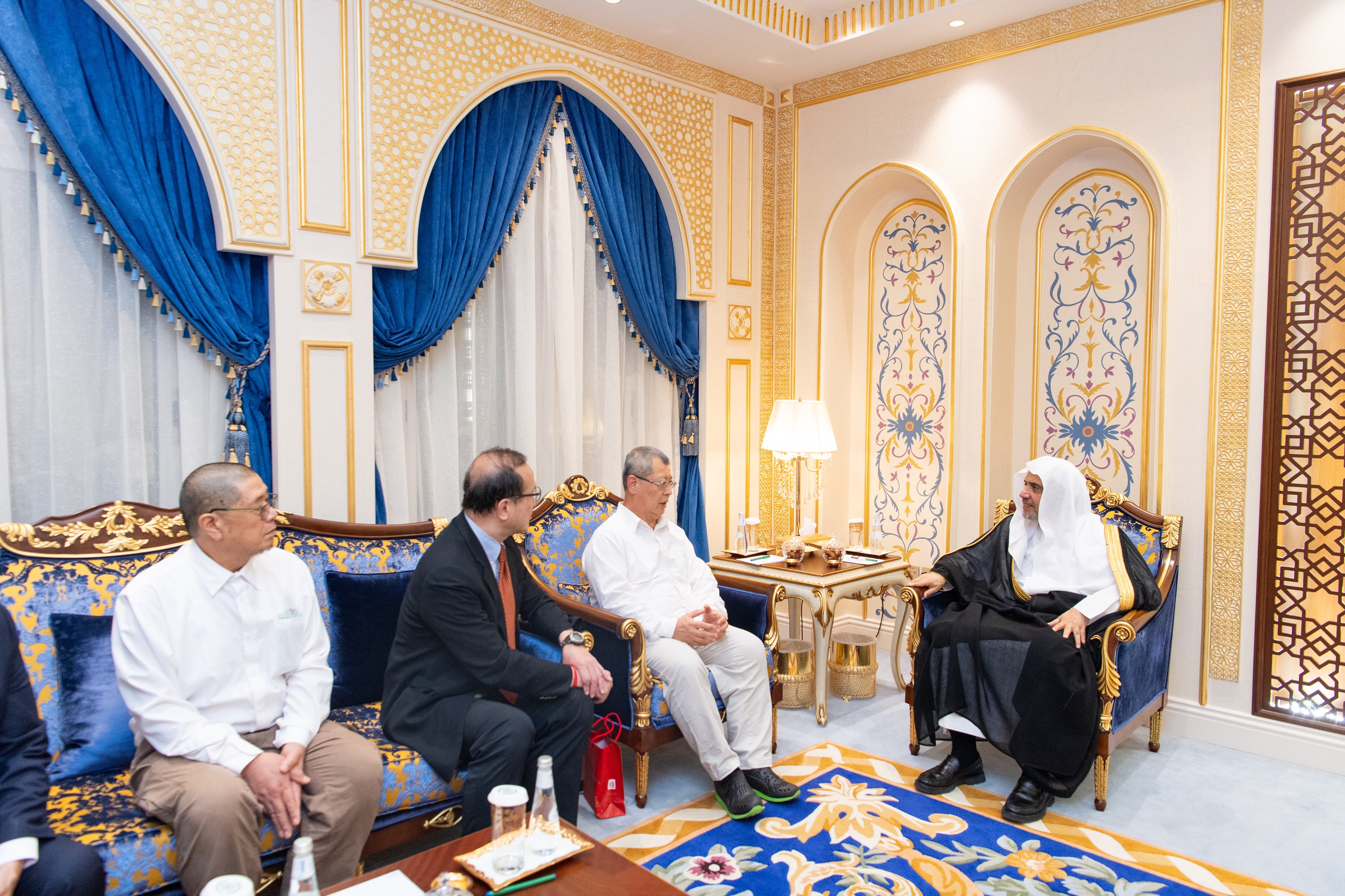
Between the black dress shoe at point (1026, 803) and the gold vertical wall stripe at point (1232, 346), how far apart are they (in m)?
1.17

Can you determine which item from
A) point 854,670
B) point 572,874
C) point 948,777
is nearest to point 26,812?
point 572,874

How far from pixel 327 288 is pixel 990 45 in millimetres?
3201

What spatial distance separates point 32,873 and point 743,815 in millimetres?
1941

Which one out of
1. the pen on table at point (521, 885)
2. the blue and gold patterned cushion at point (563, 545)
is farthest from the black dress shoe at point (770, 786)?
the pen on table at point (521, 885)

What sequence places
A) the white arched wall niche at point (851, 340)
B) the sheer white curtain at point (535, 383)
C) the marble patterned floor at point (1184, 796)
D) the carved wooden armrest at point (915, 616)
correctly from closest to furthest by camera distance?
1. the marble patterned floor at point (1184, 796)
2. the carved wooden armrest at point (915, 616)
3. the sheer white curtain at point (535, 383)
4. the white arched wall niche at point (851, 340)

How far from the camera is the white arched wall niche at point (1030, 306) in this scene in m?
4.07

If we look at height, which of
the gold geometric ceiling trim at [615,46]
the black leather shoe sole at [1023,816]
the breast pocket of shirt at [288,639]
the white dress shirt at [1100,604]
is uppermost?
the gold geometric ceiling trim at [615,46]

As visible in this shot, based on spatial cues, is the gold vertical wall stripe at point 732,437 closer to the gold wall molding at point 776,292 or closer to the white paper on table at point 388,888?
the gold wall molding at point 776,292

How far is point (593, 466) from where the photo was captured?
451cm

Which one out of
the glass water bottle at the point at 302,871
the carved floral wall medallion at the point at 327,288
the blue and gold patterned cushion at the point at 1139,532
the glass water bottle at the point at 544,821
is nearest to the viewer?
the glass water bottle at the point at 302,871

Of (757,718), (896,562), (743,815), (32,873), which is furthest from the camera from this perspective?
(896,562)

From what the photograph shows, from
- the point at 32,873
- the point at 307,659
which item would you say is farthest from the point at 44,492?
the point at 32,873

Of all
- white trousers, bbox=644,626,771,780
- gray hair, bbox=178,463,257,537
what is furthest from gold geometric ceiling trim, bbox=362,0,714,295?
white trousers, bbox=644,626,771,780

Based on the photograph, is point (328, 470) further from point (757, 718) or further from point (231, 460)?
point (757, 718)
